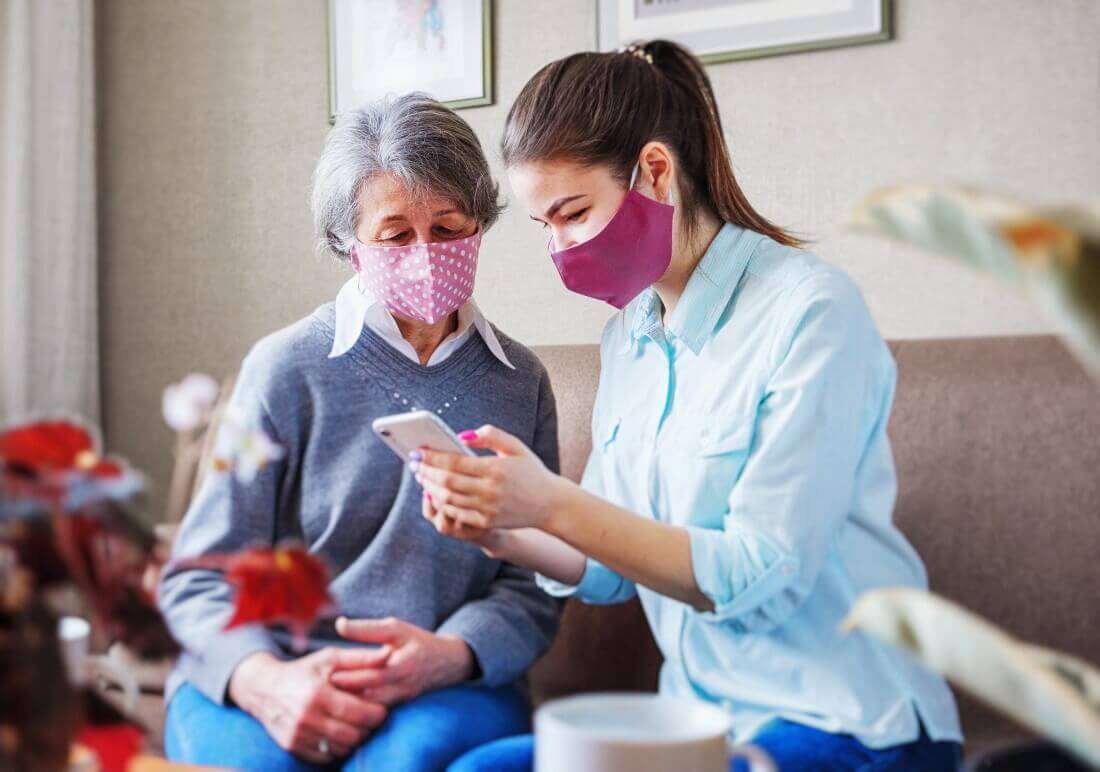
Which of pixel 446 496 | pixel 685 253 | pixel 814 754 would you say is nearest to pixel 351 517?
pixel 446 496

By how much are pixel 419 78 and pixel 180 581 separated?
4.04ft

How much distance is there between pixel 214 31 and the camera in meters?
2.52

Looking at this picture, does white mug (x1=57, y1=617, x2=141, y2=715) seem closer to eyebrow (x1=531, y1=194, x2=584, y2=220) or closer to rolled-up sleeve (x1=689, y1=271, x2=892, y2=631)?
rolled-up sleeve (x1=689, y1=271, x2=892, y2=631)

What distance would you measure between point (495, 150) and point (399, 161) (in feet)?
2.40

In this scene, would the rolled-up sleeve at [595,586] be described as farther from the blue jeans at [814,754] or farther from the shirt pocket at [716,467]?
the blue jeans at [814,754]

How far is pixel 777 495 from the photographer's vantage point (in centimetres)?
117

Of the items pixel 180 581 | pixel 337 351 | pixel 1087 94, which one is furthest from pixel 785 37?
pixel 180 581

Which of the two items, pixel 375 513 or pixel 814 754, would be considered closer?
pixel 814 754

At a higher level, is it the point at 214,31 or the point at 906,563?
the point at 214,31

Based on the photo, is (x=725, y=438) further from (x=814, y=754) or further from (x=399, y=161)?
(x=399, y=161)

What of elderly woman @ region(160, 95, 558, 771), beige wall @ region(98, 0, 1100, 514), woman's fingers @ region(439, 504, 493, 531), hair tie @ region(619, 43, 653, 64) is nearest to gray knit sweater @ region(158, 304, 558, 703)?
elderly woman @ region(160, 95, 558, 771)

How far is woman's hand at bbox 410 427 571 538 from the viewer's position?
1133mm

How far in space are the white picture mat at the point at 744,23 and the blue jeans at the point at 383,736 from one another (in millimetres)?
1179

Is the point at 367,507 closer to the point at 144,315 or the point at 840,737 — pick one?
the point at 840,737
